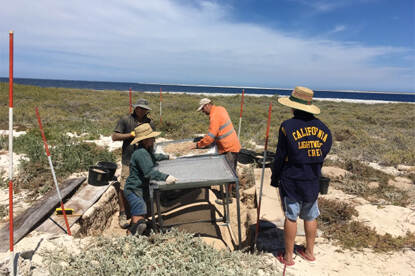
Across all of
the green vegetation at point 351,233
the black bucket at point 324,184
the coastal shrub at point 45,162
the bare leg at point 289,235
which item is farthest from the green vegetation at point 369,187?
the coastal shrub at point 45,162

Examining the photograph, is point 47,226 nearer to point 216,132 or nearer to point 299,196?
point 216,132

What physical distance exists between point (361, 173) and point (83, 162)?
281 inches

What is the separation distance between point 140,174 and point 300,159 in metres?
2.18

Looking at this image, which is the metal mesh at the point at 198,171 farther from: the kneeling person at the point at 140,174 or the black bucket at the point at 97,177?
the black bucket at the point at 97,177

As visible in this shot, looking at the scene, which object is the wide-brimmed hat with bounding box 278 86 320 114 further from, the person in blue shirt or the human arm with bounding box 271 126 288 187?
the human arm with bounding box 271 126 288 187

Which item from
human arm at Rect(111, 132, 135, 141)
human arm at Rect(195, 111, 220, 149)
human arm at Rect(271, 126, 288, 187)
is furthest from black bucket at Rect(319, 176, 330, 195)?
human arm at Rect(111, 132, 135, 141)

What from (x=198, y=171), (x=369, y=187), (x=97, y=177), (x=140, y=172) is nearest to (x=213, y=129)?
(x=198, y=171)

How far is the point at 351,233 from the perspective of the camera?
12.8ft

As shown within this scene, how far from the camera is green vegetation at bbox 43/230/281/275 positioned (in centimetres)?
277

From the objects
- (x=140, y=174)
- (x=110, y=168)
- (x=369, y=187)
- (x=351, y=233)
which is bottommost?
(x=351, y=233)

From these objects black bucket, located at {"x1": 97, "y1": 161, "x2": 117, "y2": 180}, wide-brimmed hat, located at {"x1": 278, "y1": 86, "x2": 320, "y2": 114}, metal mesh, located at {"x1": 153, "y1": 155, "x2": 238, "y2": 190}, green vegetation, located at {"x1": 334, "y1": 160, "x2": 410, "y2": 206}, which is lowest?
green vegetation, located at {"x1": 334, "y1": 160, "x2": 410, "y2": 206}

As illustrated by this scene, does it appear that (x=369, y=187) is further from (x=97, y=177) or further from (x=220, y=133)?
(x=97, y=177)

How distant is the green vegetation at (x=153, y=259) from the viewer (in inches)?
109

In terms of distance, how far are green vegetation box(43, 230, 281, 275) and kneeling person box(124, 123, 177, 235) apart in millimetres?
313
